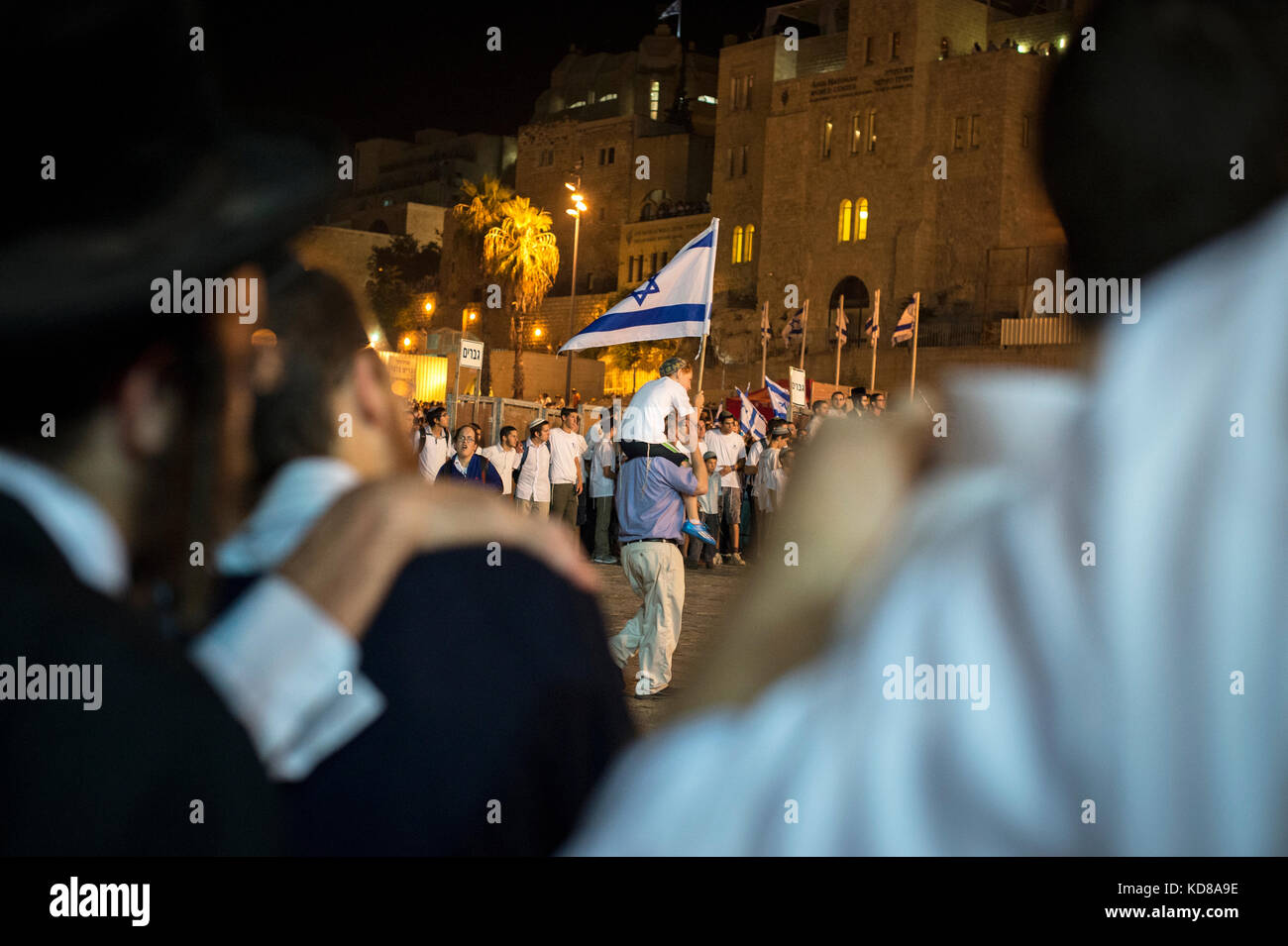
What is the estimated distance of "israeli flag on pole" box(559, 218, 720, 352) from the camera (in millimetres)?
8508

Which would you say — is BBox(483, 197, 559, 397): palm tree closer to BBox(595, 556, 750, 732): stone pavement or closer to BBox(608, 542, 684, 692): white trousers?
BBox(595, 556, 750, 732): stone pavement

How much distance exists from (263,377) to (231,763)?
24.7 inches

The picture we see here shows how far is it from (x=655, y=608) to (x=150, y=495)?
5.60 meters

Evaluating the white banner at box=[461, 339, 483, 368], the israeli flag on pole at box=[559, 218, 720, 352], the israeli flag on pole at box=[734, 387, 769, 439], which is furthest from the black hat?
the israeli flag on pole at box=[734, 387, 769, 439]

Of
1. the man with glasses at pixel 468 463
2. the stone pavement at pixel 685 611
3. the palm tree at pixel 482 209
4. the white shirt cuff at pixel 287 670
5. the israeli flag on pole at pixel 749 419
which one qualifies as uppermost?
the palm tree at pixel 482 209

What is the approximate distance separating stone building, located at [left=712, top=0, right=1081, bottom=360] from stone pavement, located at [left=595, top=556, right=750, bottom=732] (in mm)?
27329

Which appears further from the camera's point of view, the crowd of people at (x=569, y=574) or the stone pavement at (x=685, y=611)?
the stone pavement at (x=685, y=611)

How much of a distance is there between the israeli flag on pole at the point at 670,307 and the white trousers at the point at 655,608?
1.79 metres

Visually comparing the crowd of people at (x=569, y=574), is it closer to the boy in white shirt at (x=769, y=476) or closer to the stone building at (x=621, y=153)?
the boy in white shirt at (x=769, y=476)

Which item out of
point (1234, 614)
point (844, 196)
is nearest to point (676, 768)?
point (1234, 614)

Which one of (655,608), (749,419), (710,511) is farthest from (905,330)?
(655,608)

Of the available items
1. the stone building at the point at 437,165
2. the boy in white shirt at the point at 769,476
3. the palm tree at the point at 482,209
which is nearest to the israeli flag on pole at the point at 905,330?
the boy in white shirt at the point at 769,476

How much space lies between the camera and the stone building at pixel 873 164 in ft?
141

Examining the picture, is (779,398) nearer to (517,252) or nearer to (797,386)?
(797,386)
